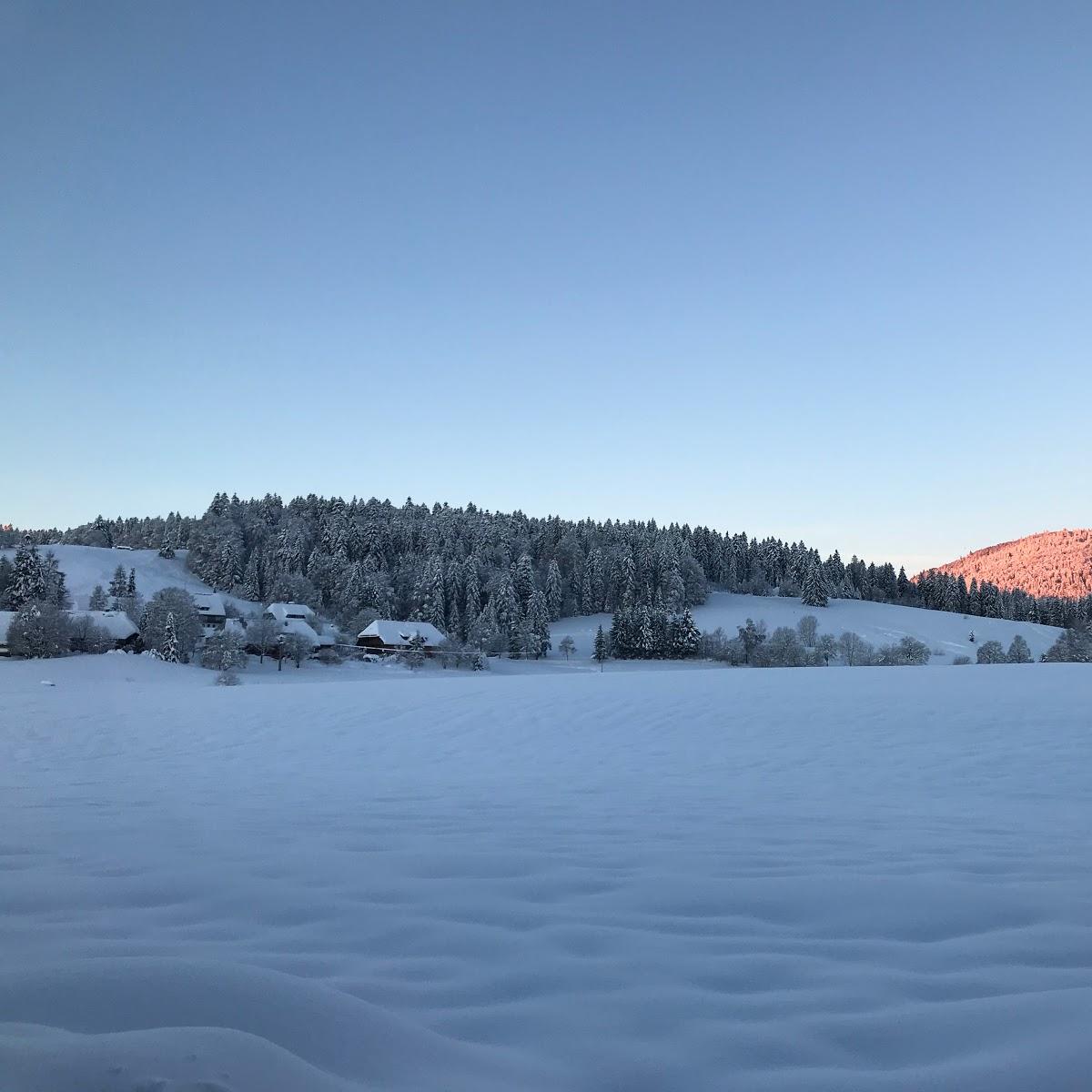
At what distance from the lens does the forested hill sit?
8225 cm

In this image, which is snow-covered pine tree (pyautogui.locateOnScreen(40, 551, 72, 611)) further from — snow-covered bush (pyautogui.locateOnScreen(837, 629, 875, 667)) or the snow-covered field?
snow-covered bush (pyautogui.locateOnScreen(837, 629, 875, 667))

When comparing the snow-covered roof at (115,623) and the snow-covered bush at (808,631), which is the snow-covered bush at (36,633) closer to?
the snow-covered roof at (115,623)

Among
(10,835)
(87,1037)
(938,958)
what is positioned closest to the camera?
(87,1037)

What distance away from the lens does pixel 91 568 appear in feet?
305

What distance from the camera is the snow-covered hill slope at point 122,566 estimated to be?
86.7 m

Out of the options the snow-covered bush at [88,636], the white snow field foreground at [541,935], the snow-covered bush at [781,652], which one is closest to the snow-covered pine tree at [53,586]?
the snow-covered bush at [88,636]

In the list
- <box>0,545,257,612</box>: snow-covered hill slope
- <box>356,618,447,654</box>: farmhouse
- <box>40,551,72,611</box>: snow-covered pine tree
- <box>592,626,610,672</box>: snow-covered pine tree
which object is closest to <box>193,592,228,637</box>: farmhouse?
<box>0,545,257,612</box>: snow-covered hill slope

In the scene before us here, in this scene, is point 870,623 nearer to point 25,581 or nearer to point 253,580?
point 253,580

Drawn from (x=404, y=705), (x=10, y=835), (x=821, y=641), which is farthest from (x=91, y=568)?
(x=10, y=835)

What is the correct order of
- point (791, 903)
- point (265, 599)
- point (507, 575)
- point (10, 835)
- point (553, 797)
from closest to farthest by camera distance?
point (791, 903)
point (10, 835)
point (553, 797)
point (507, 575)
point (265, 599)

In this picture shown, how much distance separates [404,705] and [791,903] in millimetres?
13576

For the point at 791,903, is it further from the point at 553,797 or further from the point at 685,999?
the point at 553,797

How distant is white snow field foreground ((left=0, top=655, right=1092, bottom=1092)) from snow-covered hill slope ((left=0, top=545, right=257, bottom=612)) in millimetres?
83284

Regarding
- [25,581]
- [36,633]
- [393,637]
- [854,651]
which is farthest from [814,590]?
[25,581]
